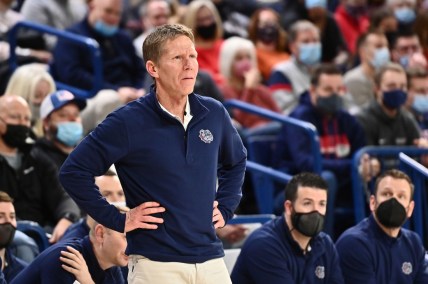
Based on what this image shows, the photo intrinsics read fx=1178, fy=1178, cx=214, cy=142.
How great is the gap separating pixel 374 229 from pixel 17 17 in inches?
178

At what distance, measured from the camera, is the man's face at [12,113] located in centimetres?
773

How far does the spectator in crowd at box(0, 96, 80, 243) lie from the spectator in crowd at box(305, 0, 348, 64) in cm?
452

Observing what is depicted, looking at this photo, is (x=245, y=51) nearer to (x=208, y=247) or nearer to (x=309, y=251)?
(x=309, y=251)

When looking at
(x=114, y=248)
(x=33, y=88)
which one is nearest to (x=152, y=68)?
(x=114, y=248)

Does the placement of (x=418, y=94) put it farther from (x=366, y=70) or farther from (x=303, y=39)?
(x=303, y=39)

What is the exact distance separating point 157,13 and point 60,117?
2548mm

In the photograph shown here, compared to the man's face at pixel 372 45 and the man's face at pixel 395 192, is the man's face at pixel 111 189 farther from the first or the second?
the man's face at pixel 372 45

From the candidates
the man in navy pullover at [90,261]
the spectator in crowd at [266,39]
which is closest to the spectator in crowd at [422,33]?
the spectator in crowd at [266,39]

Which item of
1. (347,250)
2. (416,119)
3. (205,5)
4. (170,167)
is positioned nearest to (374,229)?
(347,250)

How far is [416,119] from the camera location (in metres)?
10.0

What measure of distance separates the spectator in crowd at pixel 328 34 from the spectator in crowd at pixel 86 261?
20.7ft

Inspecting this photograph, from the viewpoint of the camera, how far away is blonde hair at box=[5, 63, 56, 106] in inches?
342

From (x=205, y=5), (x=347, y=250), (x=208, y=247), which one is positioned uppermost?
(x=205, y=5)

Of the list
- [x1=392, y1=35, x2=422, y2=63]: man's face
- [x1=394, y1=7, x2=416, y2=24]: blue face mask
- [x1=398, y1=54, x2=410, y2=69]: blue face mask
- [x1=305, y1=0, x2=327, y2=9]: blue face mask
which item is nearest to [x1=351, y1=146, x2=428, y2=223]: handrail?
[x1=398, y1=54, x2=410, y2=69]: blue face mask
